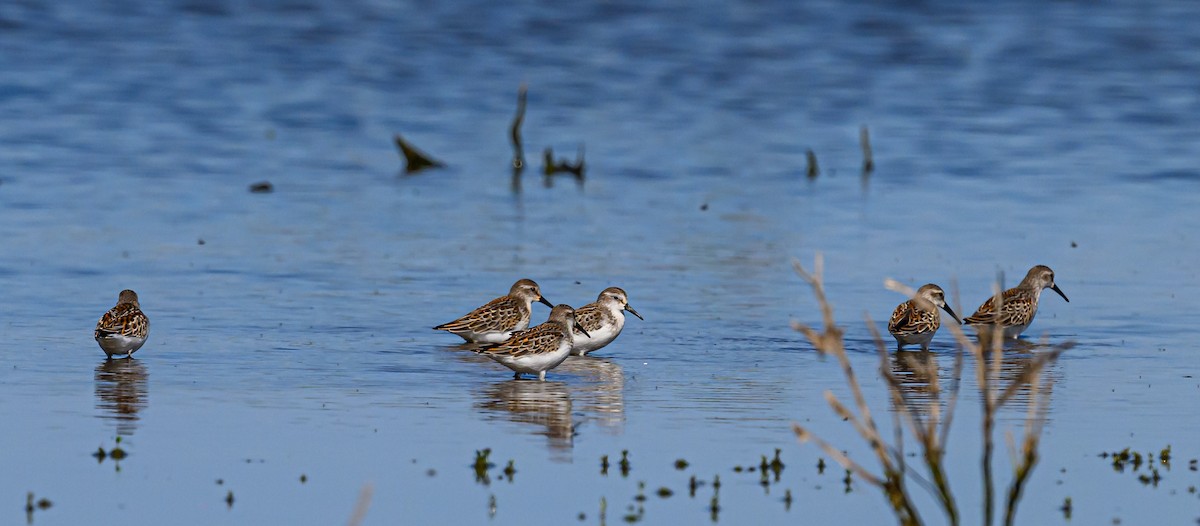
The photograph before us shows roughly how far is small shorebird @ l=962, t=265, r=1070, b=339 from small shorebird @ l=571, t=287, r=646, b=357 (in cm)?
321

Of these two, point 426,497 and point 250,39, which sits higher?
point 250,39

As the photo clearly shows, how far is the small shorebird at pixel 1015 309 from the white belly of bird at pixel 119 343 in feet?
23.4

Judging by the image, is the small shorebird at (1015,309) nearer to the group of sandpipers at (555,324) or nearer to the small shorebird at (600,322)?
the group of sandpipers at (555,324)

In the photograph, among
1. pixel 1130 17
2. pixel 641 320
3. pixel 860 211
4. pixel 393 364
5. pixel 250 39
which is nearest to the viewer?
pixel 393 364

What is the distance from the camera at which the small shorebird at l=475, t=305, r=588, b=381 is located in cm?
1393

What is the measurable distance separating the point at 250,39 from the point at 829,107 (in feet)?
54.0

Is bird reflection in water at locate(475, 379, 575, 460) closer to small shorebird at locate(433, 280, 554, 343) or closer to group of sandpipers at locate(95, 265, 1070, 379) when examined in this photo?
group of sandpipers at locate(95, 265, 1070, 379)

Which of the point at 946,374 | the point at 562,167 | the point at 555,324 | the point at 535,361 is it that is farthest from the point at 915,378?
the point at 562,167

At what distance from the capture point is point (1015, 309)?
16594mm

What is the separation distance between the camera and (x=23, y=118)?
32875 mm

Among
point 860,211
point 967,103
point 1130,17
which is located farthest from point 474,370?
point 1130,17

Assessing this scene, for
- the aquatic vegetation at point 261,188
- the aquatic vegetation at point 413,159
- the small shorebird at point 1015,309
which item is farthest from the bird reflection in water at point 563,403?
the aquatic vegetation at point 413,159

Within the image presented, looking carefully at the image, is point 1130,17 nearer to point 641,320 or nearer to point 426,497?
point 641,320

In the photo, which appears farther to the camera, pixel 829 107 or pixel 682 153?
pixel 829 107
